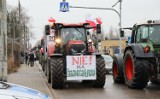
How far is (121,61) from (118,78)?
0.73 meters

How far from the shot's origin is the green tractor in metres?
13.2

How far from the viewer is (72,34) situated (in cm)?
1650

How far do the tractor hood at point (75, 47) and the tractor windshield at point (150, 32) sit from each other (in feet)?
7.99

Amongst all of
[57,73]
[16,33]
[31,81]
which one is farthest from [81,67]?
[16,33]

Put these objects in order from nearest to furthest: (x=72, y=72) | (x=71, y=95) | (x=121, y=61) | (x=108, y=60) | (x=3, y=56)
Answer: (x=71, y=95) < (x=3, y=56) < (x=72, y=72) < (x=121, y=61) < (x=108, y=60)

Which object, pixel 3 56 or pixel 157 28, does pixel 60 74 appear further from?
pixel 157 28

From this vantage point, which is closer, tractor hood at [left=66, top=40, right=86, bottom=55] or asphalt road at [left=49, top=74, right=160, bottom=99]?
asphalt road at [left=49, top=74, right=160, bottom=99]

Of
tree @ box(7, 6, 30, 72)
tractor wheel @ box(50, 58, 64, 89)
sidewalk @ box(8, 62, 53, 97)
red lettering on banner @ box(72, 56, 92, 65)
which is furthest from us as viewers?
tree @ box(7, 6, 30, 72)

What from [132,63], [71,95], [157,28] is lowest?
[71,95]

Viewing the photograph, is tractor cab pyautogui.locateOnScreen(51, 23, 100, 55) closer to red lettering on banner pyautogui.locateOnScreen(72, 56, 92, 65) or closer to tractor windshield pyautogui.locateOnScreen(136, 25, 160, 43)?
red lettering on banner pyautogui.locateOnScreen(72, 56, 92, 65)

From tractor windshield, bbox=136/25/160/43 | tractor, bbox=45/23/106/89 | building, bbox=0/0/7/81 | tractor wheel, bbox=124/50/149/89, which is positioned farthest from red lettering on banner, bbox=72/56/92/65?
building, bbox=0/0/7/81

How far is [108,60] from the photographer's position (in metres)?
25.2

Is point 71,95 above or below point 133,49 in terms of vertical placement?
below

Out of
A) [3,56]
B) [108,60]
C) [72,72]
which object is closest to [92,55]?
[72,72]
